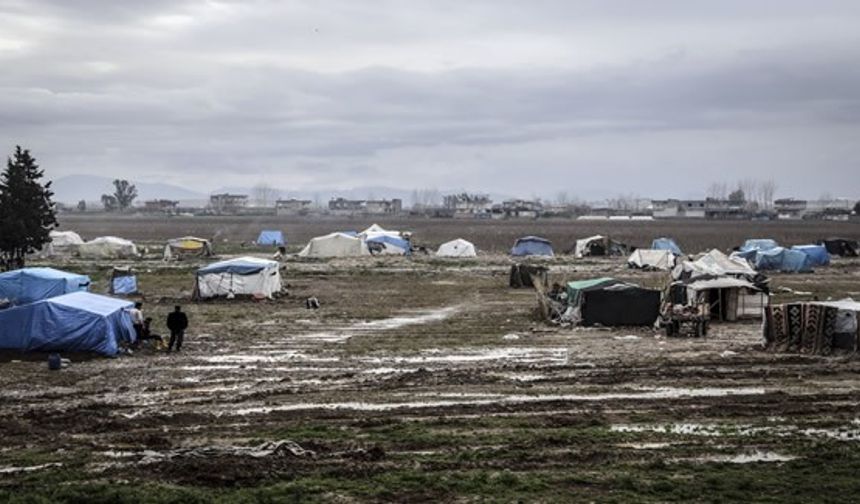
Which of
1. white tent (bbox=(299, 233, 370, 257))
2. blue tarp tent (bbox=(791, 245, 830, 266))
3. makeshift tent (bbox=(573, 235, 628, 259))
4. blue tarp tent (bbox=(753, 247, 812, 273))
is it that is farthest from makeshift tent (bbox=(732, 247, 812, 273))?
white tent (bbox=(299, 233, 370, 257))

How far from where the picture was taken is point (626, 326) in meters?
32.6

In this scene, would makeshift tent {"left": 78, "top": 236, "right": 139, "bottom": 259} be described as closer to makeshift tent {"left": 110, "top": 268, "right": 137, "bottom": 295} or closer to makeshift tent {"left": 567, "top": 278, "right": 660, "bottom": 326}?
makeshift tent {"left": 110, "top": 268, "right": 137, "bottom": 295}

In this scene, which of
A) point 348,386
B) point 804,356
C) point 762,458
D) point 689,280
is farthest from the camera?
point 689,280

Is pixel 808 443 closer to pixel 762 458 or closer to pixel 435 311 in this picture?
pixel 762 458

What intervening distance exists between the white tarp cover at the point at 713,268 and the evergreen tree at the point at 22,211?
1146 inches

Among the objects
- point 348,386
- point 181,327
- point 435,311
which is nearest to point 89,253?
point 435,311

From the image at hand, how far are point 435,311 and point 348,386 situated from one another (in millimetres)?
17144

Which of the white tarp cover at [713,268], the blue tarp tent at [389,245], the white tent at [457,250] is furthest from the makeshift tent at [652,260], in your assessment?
the blue tarp tent at [389,245]

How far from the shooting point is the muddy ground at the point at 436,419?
13.0 meters

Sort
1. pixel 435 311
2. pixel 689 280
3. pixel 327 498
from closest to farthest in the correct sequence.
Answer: pixel 327 498 < pixel 689 280 < pixel 435 311

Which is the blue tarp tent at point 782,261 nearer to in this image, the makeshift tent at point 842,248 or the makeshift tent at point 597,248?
the makeshift tent at point 597,248

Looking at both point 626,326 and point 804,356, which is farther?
point 626,326

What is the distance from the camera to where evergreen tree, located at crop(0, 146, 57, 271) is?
43.1 m

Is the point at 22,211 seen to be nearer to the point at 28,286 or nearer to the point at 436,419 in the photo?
the point at 28,286
